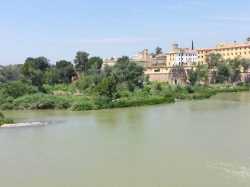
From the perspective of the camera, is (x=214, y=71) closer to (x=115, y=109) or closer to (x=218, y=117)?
(x=115, y=109)

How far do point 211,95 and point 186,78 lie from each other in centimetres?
1273

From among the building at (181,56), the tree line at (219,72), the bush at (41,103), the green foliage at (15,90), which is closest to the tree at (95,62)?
the tree line at (219,72)

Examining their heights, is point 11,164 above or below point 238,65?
below

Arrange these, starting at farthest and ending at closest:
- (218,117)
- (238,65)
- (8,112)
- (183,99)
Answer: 1. (238,65)
2. (183,99)
3. (8,112)
4. (218,117)

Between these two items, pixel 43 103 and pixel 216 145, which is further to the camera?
pixel 43 103

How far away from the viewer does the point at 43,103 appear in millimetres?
30156

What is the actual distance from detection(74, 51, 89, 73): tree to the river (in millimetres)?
34983

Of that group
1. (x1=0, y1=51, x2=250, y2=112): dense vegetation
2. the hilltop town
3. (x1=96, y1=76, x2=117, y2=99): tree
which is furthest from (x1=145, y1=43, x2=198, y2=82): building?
(x1=96, y1=76, x2=117, y2=99): tree

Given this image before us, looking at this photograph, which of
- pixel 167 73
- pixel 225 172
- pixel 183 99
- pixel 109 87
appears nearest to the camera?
pixel 225 172

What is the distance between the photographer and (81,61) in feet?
191

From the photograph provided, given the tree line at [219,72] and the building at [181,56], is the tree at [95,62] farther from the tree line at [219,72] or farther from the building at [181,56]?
the building at [181,56]

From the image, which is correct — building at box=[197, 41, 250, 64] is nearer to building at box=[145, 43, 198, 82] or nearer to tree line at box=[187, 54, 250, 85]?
building at box=[145, 43, 198, 82]

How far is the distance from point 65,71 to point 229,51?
23.4 metres

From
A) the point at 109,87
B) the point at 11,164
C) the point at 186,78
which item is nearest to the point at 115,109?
the point at 109,87
